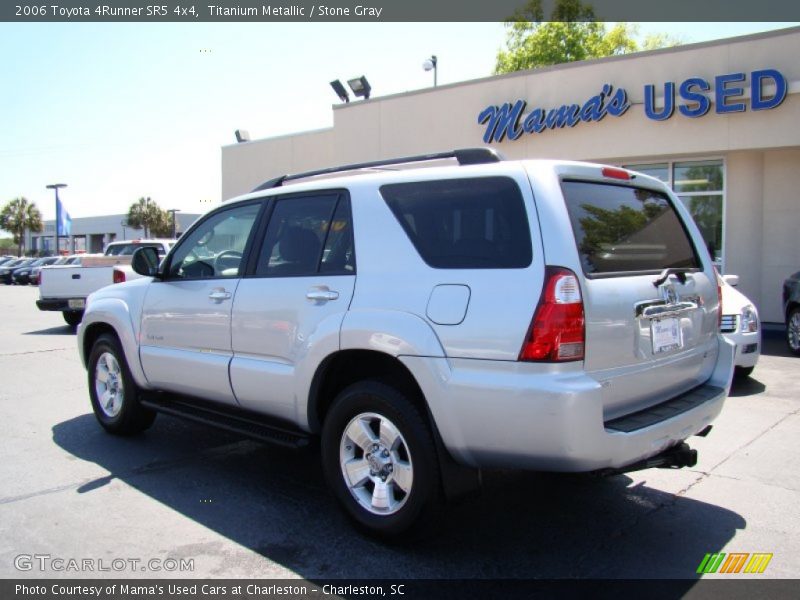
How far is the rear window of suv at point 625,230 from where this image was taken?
11.3ft

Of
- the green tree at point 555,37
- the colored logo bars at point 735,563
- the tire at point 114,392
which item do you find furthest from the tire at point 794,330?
the green tree at point 555,37

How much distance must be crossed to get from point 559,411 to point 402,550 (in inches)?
48.6

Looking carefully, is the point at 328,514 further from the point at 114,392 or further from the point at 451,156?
Result: the point at 114,392

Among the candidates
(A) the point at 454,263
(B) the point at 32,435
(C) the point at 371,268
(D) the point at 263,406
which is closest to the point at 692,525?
(A) the point at 454,263

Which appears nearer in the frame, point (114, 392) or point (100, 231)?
point (114, 392)

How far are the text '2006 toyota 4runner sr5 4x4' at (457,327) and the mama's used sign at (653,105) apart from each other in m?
10.2

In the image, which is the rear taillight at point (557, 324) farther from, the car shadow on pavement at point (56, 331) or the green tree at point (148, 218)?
the green tree at point (148, 218)

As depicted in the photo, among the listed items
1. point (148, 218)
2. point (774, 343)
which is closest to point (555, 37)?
point (774, 343)

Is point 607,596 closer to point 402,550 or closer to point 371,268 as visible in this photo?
point 402,550

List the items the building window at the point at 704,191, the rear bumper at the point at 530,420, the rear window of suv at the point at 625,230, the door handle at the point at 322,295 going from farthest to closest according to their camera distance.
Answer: the building window at the point at 704,191
the door handle at the point at 322,295
the rear window of suv at the point at 625,230
the rear bumper at the point at 530,420

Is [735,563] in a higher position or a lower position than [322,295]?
lower

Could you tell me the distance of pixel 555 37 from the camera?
1314 inches

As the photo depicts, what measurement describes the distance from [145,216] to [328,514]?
67.0 m

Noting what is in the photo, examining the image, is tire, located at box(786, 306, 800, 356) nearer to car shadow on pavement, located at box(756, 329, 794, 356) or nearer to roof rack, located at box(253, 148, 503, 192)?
car shadow on pavement, located at box(756, 329, 794, 356)
